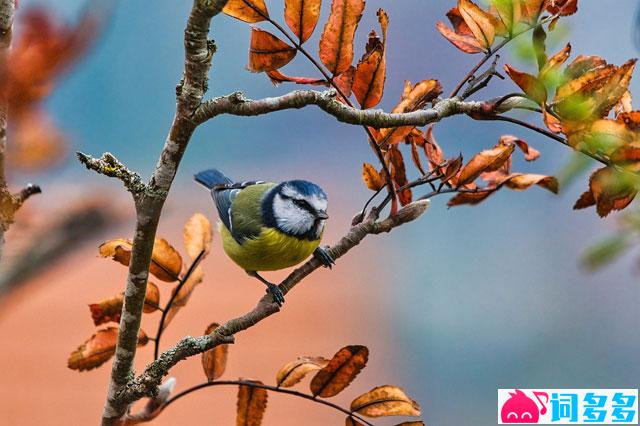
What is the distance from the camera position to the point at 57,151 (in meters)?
0.53

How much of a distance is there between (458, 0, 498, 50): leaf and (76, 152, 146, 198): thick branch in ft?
0.97

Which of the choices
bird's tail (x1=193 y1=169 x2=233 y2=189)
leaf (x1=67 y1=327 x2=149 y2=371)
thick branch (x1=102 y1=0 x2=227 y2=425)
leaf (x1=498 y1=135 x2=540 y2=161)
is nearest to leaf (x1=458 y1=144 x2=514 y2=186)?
leaf (x1=498 y1=135 x2=540 y2=161)

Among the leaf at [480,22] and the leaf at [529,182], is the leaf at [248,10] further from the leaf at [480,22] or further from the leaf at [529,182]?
the leaf at [529,182]

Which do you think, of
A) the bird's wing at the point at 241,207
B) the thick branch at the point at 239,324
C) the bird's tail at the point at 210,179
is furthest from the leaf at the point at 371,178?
the bird's tail at the point at 210,179

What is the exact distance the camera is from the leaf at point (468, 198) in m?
0.72

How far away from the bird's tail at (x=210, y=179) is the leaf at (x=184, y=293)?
0.55m

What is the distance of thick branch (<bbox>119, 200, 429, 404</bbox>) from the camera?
25.2 inches

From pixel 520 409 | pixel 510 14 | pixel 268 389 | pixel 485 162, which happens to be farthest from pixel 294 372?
pixel 520 409

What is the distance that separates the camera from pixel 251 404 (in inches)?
27.3

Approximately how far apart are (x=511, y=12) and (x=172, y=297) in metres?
0.41

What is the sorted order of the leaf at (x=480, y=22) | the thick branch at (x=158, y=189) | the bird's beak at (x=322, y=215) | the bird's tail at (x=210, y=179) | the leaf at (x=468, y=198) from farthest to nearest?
the bird's tail at (x=210, y=179) → the bird's beak at (x=322, y=215) → the leaf at (x=468, y=198) → the leaf at (x=480, y=22) → the thick branch at (x=158, y=189)

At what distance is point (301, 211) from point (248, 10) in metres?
0.58

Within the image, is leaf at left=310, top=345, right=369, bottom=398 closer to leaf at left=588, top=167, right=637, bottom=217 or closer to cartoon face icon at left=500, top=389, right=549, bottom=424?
→ leaf at left=588, top=167, right=637, bottom=217

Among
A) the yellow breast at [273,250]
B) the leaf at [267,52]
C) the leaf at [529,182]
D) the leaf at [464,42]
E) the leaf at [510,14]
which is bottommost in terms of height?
the leaf at [529,182]
